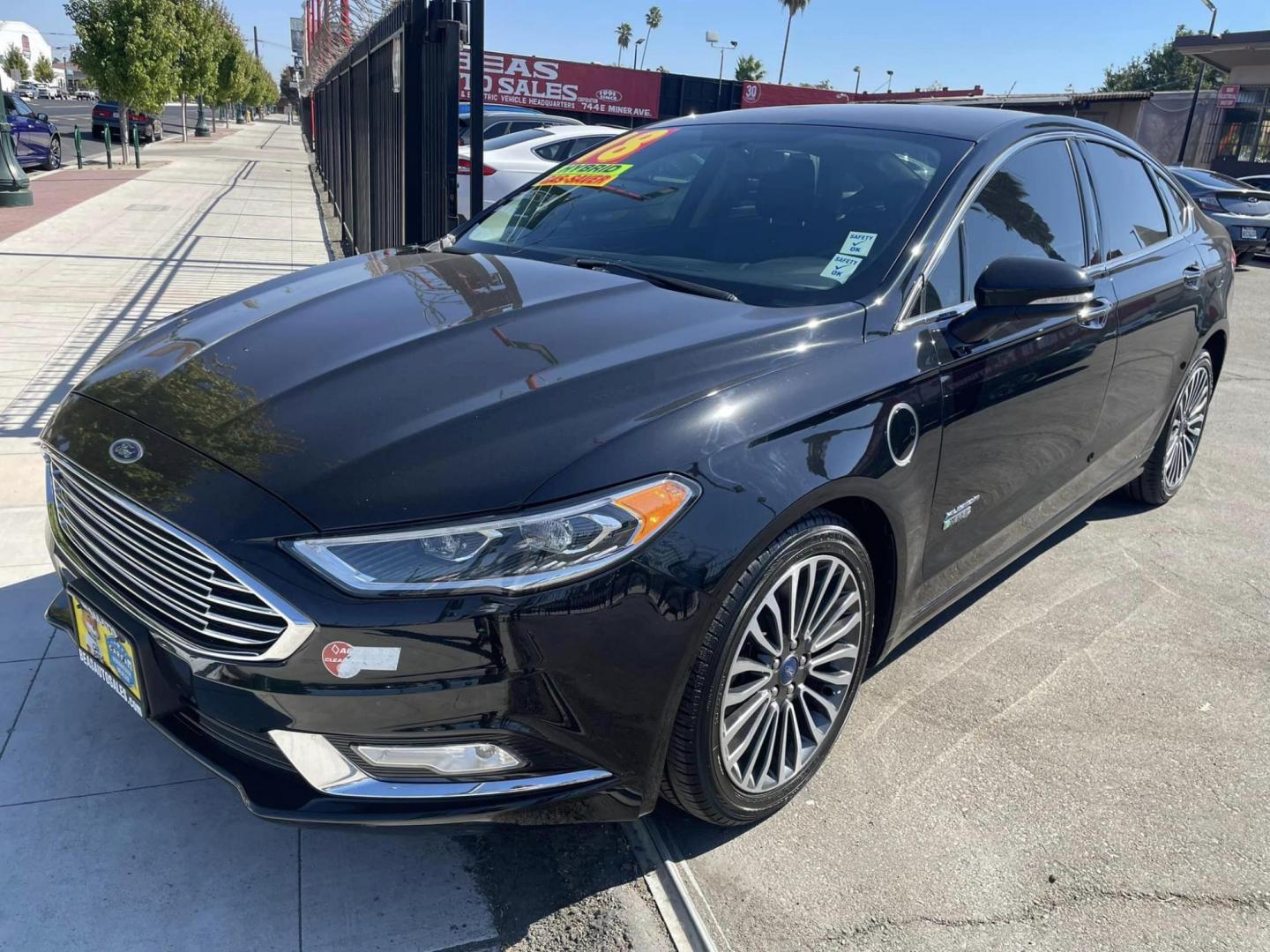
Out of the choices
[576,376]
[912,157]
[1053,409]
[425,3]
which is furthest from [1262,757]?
[425,3]

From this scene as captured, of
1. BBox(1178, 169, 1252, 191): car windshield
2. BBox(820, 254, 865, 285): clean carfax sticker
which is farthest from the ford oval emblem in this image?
BBox(1178, 169, 1252, 191): car windshield

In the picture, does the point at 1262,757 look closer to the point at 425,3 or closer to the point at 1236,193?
the point at 425,3

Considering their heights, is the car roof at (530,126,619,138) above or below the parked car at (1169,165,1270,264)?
above

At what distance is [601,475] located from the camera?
2.00 metres

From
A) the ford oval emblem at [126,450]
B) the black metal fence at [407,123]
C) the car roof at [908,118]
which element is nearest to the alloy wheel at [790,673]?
the ford oval emblem at [126,450]

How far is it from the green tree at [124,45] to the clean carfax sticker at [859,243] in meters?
23.1

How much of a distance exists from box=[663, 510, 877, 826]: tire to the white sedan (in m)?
8.78

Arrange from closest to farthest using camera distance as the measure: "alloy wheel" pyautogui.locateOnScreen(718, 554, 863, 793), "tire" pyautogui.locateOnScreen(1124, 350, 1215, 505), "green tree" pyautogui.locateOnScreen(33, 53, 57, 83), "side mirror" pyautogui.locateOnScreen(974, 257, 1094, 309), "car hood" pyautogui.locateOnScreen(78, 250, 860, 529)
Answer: "car hood" pyautogui.locateOnScreen(78, 250, 860, 529) → "alloy wheel" pyautogui.locateOnScreen(718, 554, 863, 793) → "side mirror" pyautogui.locateOnScreen(974, 257, 1094, 309) → "tire" pyautogui.locateOnScreen(1124, 350, 1215, 505) → "green tree" pyautogui.locateOnScreen(33, 53, 57, 83)

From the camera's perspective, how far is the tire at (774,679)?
7.17 feet

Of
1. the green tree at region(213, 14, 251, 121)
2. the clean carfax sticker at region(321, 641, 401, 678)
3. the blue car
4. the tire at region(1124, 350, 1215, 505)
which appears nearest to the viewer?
the clean carfax sticker at region(321, 641, 401, 678)

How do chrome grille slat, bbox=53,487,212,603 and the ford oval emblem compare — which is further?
the ford oval emblem

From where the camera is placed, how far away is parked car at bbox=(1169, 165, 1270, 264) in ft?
50.8

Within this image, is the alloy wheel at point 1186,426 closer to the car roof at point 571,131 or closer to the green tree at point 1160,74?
the car roof at point 571,131

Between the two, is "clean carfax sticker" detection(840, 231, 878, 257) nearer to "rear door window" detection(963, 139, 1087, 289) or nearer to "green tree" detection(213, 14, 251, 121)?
"rear door window" detection(963, 139, 1087, 289)
